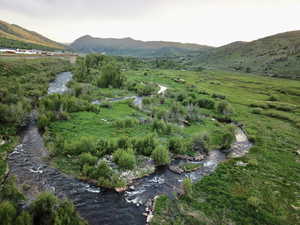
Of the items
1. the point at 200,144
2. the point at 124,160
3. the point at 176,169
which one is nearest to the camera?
the point at 124,160

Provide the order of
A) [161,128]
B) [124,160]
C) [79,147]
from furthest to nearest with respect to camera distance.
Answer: [161,128] < [79,147] < [124,160]

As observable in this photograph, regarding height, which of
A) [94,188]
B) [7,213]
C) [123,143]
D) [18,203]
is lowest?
[94,188]

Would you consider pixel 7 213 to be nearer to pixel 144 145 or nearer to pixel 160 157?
pixel 160 157

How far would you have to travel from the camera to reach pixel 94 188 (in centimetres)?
1647

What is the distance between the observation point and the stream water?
46.0 ft

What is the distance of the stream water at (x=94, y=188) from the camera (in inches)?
552

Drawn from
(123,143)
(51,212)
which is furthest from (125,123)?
(51,212)

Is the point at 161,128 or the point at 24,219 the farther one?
the point at 161,128

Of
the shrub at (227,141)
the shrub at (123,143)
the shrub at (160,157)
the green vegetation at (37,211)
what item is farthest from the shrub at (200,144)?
the green vegetation at (37,211)

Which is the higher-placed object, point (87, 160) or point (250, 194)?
point (87, 160)

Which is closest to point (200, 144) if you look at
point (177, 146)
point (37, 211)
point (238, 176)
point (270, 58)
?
point (177, 146)

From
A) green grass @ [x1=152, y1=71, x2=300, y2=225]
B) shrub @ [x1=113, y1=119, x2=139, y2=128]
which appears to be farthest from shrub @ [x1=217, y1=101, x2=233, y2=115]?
shrub @ [x1=113, y1=119, x2=139, y2=128]

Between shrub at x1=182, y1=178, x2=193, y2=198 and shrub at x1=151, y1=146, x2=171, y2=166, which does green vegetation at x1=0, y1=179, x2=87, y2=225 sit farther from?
shrub at x1=151, y1=146, x2=171, y2=166

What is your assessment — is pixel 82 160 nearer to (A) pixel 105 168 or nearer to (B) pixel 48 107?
(A) pixel 105 168
